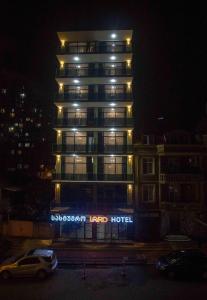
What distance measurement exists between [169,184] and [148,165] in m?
3.19

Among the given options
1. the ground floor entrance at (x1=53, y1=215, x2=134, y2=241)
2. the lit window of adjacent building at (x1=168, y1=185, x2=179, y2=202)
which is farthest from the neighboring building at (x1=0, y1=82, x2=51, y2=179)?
the lit window of adjacent building at (x1=168, y1=185, x2=179, y2=202)

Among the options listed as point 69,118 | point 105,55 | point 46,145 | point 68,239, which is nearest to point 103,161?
point 69,118

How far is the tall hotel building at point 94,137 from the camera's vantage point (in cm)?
3681

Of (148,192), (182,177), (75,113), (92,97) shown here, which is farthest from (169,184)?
(75,113)

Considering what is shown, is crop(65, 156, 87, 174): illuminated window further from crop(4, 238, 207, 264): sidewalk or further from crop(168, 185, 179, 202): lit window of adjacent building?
crop(168, 185, 179, 202): lit window of adjacent building

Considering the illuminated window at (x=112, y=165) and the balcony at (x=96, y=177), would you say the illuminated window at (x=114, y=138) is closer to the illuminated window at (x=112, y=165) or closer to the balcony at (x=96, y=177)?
the illuminated window at (x=112, y=165)

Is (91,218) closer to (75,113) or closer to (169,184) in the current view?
(169,184)

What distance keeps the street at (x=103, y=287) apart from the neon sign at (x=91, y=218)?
393 inches

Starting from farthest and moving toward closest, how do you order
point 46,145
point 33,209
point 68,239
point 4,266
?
1. point 46,145
2. point 33,209
3. point 68,239
4. point 4,266

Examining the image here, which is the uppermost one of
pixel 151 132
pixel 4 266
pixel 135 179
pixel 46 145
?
pixel 46 145

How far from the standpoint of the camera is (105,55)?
3934 cm

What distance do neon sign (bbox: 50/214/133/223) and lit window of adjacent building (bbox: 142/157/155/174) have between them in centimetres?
582

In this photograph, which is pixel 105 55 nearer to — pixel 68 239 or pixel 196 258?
pixel 68 239

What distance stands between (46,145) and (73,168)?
7705 cm
